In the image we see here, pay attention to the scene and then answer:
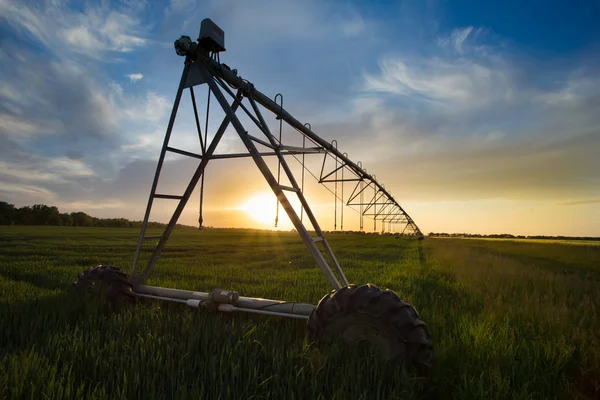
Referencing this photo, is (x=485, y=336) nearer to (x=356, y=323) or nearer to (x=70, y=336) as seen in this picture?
(x=356, y=323)

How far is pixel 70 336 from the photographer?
3311mm

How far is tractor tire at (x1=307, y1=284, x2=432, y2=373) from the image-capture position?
2.79 m

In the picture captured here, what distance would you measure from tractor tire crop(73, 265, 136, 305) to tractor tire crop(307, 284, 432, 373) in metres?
3.35

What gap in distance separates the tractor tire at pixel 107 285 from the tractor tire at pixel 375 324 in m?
3.35

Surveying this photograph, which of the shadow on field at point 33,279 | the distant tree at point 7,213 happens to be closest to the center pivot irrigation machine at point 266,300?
the shadow on field at point 33,279

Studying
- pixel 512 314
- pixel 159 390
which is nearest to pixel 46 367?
pixel 159 390

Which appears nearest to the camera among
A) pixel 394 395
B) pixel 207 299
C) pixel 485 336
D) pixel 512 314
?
pixel 394 395

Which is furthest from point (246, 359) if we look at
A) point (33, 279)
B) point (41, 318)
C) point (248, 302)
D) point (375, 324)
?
point (33, 279)

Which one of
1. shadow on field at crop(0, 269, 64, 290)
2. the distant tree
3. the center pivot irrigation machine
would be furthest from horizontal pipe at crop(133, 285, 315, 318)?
the distant tree

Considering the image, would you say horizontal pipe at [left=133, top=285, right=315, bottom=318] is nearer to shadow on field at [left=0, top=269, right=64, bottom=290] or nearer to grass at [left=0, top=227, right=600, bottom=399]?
grass at [left=0, top=227, right=600, bottom=399]

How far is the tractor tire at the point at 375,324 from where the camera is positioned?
2.79 m

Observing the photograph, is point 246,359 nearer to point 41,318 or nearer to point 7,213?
point 41,318

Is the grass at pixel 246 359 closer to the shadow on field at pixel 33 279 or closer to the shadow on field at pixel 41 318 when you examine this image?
the shadow on field at pixel 41 318

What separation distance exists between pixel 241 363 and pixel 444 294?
18.8ft
